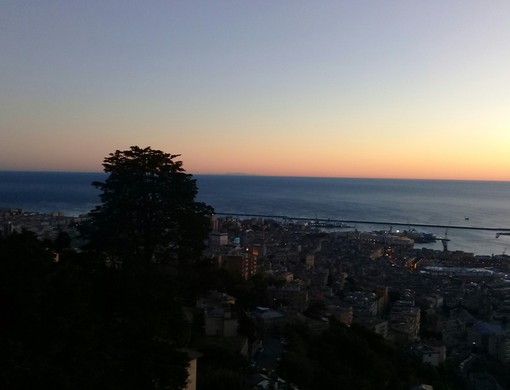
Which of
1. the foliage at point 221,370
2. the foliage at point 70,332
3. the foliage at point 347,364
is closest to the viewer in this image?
the foliage at point 70,332

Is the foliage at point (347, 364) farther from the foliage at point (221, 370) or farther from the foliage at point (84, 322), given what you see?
the foliage at point (84, 322)

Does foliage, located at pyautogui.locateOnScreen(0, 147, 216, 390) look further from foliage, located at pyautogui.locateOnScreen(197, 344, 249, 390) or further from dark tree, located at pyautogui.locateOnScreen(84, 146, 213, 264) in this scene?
dark tree, located at pyautogui.locateOnScreen(84, 146, 213, 264)

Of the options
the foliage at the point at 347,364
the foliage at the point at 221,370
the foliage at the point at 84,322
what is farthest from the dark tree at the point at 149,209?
the foliage at the point at 347,364

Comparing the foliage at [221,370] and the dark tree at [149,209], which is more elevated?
the dark tree at [149,209]

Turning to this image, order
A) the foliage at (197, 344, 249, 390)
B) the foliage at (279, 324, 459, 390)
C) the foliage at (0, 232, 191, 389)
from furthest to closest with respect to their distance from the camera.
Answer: the foliage at (279, 324, 459, 390)
the foliage at (197, 344, 249, 390)
the foliage at (0, 232, 191, 389)

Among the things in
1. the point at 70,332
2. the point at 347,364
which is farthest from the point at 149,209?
the point at 70,332

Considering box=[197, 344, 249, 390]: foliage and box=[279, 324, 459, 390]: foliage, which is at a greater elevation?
box=[197, 344, 249, 390]: foliage

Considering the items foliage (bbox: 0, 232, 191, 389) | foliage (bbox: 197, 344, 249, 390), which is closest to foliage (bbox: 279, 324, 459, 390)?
foliage (bbox: 197, 344, 249, 390)

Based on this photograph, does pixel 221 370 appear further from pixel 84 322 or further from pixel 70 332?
pixel 70 332
